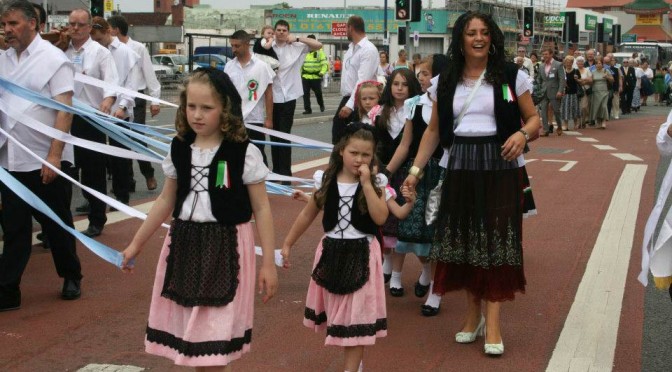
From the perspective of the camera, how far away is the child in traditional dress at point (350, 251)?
4.77m

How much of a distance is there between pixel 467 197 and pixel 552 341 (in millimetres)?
1014

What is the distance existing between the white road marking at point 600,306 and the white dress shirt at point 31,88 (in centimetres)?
352

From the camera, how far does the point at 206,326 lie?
4031 mm

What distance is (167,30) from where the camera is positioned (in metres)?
39.3

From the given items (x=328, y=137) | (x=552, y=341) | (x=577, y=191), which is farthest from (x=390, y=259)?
(x=328, y=137)

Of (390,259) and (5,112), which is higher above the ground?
(5,112)

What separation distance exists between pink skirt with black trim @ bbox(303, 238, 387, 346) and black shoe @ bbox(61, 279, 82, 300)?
87.2 inches

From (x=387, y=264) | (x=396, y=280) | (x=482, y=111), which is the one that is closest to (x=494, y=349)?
(x=482, y=111)

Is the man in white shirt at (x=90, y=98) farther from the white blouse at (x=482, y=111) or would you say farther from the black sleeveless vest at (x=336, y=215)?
the white blouse at (x=482, y=111)

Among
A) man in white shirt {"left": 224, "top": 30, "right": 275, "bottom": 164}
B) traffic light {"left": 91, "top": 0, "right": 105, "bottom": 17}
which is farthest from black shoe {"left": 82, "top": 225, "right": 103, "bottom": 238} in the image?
traffic light {"left": 91, "top": 0, "right": 105, "bottom": 17}

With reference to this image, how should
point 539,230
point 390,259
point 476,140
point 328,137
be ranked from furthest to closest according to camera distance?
point 328,137, point 539,230, point 390,259, point 476,140

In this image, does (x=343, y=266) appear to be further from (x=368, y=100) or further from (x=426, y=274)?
(x=368, y=100)

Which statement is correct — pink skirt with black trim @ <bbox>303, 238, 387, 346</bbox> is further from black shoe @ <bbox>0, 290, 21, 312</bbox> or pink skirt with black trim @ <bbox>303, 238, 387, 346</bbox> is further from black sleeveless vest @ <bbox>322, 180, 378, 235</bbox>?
black shoe @ <bbox>0, 290, 21, 312</bbox>

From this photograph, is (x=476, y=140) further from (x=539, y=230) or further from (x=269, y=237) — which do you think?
(x=539, y=230)
